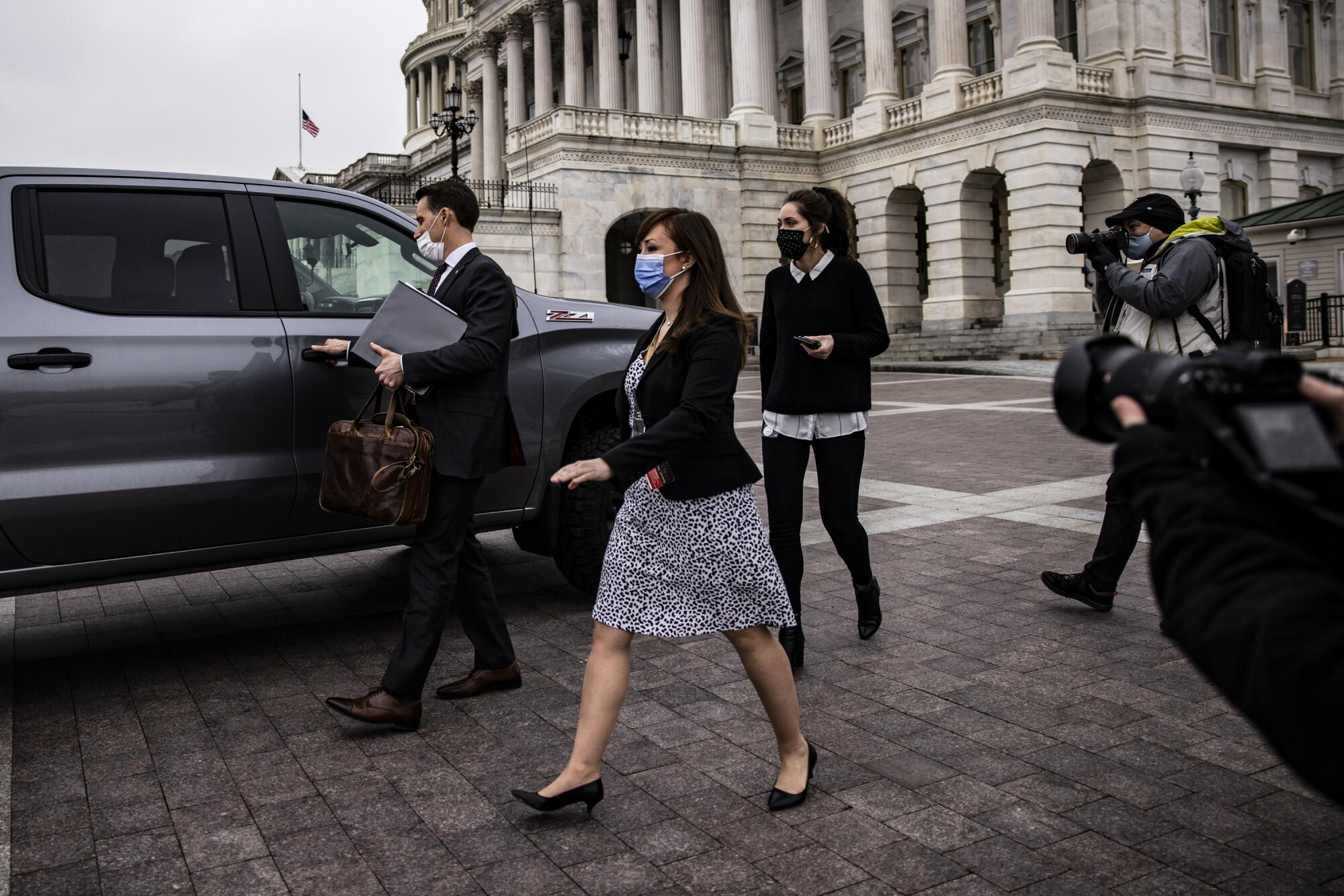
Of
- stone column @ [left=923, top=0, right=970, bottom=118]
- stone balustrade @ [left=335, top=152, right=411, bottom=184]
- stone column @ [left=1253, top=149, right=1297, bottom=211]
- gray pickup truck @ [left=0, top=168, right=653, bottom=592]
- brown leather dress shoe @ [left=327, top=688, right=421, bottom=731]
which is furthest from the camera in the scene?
stone balustrade @ [left=335, top=152, right=411, bottom=184]

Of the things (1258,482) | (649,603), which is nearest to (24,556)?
(649,603)

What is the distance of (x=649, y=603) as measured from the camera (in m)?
3.60

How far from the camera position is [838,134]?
38531 mm

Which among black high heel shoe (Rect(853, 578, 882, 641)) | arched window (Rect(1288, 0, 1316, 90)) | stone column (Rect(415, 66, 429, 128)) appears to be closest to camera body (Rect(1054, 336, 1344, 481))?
black high heel shoe (Rect(853, 578, 882, 641))

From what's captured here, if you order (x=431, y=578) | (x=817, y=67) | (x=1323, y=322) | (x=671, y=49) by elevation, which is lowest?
(x=431, y=578)

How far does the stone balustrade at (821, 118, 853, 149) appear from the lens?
37.9 m

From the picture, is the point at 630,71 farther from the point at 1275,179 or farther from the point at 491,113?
the point at 1275,179

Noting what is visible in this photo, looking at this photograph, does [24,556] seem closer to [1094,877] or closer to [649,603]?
[649,603]

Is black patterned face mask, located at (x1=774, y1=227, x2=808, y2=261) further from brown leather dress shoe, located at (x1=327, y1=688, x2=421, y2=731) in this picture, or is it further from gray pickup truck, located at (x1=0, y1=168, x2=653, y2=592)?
brown leather dress shoe, located at (x1=327, y1=688, x2=421, y2=731)

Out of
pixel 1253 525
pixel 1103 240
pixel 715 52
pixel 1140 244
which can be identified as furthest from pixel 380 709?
pixel 715 52

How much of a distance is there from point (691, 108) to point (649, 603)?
126 feet

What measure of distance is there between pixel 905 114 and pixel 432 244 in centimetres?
3322

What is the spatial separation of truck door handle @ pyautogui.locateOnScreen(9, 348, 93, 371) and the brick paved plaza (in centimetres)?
133

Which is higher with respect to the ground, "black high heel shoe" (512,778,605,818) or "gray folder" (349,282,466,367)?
"gray folder" (349,282,466,367)
